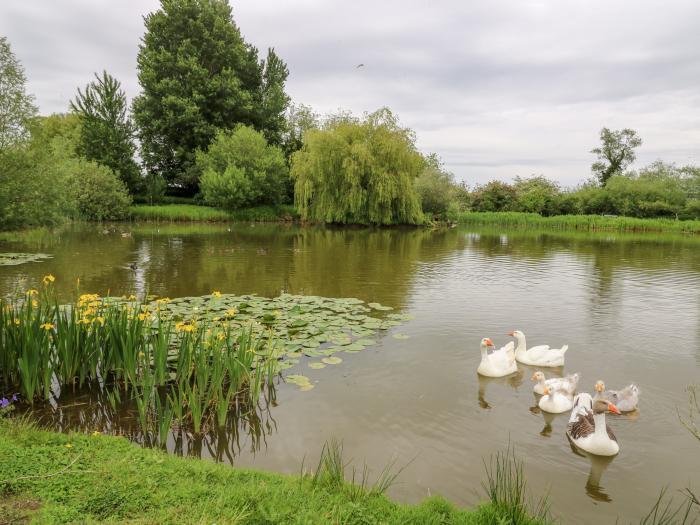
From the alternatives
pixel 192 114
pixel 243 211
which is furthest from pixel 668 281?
pixel 192 114

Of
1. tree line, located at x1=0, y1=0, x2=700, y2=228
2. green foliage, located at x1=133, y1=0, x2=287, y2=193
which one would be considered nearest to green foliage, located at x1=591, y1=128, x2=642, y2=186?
tree line, located at x1=0, y1=0, x2=700, y2=228

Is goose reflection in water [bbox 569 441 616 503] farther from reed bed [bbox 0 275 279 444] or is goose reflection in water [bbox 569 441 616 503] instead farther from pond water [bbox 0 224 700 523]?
reed bed [bbox 0 275 279 444]

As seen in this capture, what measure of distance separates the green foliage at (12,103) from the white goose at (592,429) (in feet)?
68.7

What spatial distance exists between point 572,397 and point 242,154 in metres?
39.4

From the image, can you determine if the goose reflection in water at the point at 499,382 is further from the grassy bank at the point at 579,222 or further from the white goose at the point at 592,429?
the grassy bank at the point at 579,222

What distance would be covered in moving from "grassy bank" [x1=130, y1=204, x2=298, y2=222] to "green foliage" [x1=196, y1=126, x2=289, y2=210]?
30.8 inches

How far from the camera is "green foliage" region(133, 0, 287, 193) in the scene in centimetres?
4444

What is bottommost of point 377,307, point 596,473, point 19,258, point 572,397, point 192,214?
point 596,473

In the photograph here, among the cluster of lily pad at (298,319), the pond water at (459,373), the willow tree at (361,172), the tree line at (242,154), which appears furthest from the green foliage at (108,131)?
the cluster of lily pad at (298,319)

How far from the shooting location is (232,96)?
46.3m

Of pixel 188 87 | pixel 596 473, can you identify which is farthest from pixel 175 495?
pixel 188 87

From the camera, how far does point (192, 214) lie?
134 feet

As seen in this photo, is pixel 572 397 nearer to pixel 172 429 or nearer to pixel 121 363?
pixel 172 429

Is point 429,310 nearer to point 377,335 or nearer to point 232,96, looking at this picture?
point 377,335
